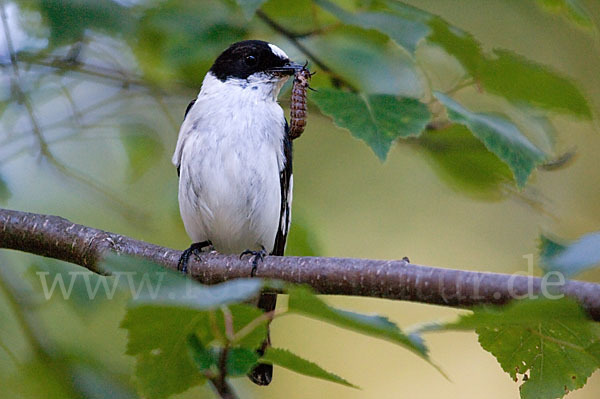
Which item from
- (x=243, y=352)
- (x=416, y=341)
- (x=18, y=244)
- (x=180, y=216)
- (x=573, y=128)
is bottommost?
(x=573, y=128)

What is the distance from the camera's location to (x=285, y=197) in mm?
4219

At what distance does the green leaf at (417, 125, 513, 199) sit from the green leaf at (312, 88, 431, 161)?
1.98 ft

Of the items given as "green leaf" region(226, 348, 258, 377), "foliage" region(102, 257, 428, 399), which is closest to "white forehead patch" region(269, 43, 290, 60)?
"foliage" region(102, 257, 428, 399)

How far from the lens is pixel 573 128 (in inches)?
343

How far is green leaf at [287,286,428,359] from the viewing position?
1.56 m

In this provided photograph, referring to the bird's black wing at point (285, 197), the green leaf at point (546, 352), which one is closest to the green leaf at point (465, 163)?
the bird's black wing at point (285, 197)

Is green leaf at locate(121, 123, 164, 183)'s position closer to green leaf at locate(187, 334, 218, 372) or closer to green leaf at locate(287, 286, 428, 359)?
green leaf at locate(187, 334, 218, 372)

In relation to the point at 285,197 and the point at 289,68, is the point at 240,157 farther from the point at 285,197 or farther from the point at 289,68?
the point at 289,68

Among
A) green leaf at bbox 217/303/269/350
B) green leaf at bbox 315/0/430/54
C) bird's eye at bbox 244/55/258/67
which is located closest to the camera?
green leaf at bbox 217/303/269/350

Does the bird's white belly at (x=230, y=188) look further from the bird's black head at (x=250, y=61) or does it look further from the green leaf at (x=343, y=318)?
the green leaf at (x=343, y=318)

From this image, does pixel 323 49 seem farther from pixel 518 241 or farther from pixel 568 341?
pixel 518 241

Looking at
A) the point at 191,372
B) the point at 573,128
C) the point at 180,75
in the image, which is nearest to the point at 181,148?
the point at 180,75

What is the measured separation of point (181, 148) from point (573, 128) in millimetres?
5898

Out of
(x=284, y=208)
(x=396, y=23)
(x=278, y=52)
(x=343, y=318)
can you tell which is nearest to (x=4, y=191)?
(x=284, y=208)
